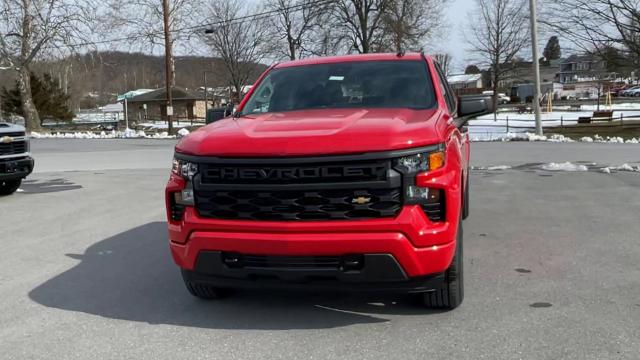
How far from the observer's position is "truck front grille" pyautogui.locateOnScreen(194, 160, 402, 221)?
11.6 feet

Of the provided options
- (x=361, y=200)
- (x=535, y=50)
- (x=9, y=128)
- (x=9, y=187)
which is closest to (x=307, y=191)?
(x=361, y=200)

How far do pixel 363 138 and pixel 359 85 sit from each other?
163 cm

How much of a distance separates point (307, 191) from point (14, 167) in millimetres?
8219

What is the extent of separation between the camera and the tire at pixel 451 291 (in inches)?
155

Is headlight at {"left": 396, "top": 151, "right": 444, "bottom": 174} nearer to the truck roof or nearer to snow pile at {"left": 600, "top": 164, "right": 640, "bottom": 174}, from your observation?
the truck roof

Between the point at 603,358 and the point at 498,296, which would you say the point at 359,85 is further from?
the point at 603,358

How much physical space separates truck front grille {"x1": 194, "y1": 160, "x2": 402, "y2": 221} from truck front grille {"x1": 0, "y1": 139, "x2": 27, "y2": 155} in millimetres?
7626

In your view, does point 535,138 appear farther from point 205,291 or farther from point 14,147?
point 205,291

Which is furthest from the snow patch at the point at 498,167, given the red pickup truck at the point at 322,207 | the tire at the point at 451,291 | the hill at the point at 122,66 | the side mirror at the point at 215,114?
the hill at the point at 122,66

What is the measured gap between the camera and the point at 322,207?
362 cm

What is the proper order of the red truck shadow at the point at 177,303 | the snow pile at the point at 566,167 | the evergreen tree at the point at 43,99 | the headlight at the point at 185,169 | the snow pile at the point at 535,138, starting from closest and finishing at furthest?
the headlight at the point at 185,169
the red truck shadow at the point at 177,303
the snow pile at the point at 566,167
the snow pile at the point at 535,138
the evergreen tree at the point at 43,99

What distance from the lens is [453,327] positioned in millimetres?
3873

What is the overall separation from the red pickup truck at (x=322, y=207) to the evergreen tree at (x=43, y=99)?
163 feet

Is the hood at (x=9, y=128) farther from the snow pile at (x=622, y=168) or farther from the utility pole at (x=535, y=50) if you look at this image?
the utility pole at (x=535, y=50)
